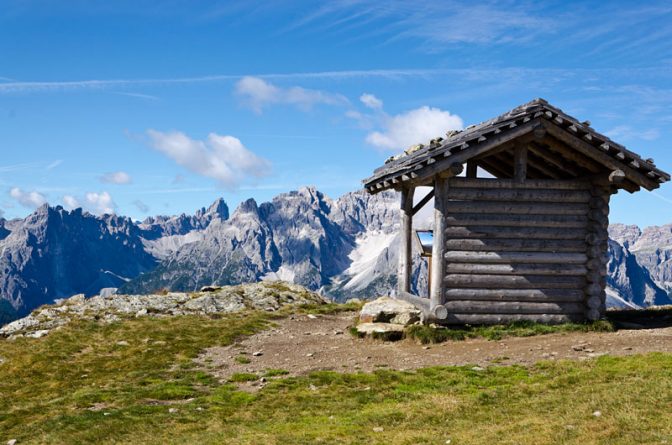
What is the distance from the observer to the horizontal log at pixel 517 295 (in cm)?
2169

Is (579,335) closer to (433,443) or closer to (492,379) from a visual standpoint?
(492,379)

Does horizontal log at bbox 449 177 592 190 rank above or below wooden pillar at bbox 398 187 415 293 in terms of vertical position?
above

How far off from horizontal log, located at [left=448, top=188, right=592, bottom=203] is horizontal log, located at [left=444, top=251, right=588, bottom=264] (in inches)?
79.7

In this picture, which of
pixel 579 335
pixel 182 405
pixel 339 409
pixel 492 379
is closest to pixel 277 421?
pixel 339 409

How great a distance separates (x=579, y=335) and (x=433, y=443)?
12.1m

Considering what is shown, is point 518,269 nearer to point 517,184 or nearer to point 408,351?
point 517,184

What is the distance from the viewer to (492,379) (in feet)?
49.3

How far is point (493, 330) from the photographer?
21031mm

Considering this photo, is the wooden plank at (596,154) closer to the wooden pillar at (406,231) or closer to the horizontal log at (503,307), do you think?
the horizontal log at (503,307)

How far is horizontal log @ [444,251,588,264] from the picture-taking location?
21703 millimetres

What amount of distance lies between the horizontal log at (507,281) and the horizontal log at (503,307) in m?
0.60

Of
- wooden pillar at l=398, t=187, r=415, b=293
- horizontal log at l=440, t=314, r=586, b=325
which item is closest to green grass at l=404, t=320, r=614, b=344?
horizontal log at l=440, t=314, r=586, b=325

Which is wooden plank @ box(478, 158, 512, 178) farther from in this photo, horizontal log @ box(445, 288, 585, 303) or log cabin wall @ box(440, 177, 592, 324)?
horizontal log @ box(445, 288, 585, 303)

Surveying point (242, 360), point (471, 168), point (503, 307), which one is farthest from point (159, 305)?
point (503, 307)
